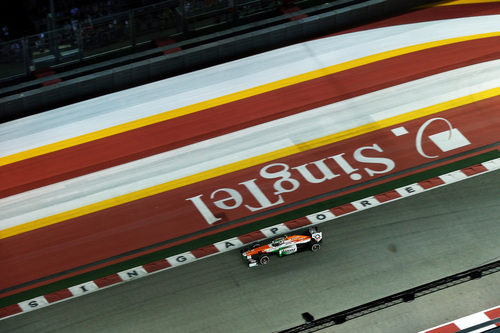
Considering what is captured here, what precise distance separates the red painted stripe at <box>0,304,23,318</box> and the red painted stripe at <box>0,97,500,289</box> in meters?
0.61

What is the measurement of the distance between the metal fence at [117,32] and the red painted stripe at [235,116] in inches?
153

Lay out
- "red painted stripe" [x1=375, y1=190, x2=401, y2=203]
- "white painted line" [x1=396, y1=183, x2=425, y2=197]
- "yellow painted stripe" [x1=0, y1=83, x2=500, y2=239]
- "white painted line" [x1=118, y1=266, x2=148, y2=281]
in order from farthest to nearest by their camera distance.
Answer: "white painted line" [x1=396, y1=183, x2=425, y2=197], "red painted stripe" [x1=375, y1=190, x2=401, y2=203], "yellow painted stripe" [x1=0, y1=83, x2=500, y2=239], "white painted line" [x1=118, y1=266, x2=148, y2=281]

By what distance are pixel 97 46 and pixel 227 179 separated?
7.24m

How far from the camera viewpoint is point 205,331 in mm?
19625

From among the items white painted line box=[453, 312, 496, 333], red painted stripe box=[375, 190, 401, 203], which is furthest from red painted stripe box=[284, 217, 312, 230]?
white painted line box=[453, 312, 496, 333]

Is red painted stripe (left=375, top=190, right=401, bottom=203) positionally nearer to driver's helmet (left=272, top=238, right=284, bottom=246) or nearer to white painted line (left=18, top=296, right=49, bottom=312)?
driver's helmet (left=272, top=238, right=284, bottom=246)

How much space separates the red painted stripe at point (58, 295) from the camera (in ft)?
A: 64.8

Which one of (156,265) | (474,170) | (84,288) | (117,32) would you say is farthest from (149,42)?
(474,170)

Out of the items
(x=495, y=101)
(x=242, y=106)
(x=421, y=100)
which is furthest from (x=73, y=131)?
(x=495, y=101)

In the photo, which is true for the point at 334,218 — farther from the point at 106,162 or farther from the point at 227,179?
the point at 106,162

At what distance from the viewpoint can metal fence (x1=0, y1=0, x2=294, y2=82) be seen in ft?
85.7

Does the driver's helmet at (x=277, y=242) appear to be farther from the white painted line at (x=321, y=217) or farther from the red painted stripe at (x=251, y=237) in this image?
the white painted line at (x=321, y=217)

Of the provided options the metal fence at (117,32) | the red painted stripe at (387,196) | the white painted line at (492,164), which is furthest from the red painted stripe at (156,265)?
the metal fence at (117,32)

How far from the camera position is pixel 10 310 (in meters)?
19.6
